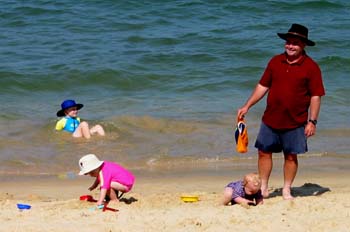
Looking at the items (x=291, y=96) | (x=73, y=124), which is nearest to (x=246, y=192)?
(x=291, y=96)

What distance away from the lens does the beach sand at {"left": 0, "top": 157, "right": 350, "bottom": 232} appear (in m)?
6.39

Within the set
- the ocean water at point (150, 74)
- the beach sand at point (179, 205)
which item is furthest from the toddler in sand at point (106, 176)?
the ocean water at point (150, 74)

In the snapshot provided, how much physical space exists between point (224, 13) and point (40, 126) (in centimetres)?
984

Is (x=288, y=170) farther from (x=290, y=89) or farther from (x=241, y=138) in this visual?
(x=290, y=89)

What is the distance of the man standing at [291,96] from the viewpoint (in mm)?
6887

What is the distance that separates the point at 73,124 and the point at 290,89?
5.19 m

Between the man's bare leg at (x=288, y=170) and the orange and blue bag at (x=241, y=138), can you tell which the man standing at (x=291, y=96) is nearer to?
the man's bare leg at (x=288, y=170)

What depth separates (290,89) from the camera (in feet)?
22.8

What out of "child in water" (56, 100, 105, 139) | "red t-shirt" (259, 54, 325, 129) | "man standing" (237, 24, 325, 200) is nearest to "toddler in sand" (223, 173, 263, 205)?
"man standing" (237, 24, 325, 200)

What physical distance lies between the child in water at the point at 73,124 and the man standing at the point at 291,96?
14.3 ft

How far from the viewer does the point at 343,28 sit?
19.1 m

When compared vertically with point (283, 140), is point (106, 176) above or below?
below

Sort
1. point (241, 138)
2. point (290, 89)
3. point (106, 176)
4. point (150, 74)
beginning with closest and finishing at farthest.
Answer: point (290, 89) → point (106, 176) → point (241, 138) → point (150, 74)

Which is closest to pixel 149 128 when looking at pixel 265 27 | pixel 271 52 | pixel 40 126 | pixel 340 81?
pixel 40 126
